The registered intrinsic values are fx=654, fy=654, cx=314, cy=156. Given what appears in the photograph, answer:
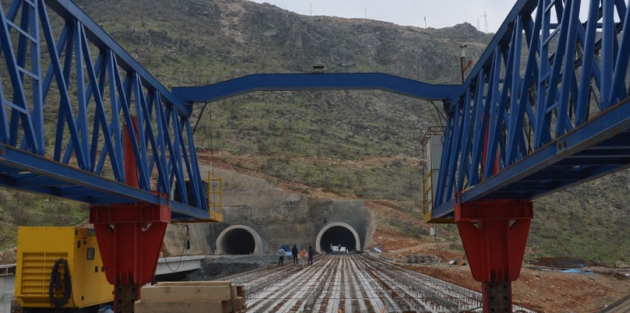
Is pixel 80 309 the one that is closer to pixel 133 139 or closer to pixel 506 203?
pixel 133 139

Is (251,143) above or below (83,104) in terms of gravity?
above

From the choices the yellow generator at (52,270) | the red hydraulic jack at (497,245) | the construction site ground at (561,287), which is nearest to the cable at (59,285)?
the yellow generator at (52,270)

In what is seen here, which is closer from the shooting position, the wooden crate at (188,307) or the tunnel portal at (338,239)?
the wooden crate at (188,307)

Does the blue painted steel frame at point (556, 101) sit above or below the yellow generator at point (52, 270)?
above

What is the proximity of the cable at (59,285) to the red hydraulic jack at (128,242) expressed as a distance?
1.25 m

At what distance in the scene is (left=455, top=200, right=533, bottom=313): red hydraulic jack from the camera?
16125mm

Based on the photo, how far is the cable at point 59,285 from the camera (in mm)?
17312

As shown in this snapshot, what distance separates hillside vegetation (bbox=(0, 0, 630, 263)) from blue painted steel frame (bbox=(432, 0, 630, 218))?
22845 mm

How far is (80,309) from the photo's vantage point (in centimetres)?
1820

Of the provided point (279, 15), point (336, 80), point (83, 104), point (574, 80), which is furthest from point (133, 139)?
point (279, 15)

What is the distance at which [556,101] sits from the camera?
11.8 metres

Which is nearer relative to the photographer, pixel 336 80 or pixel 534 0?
pixel 534 0

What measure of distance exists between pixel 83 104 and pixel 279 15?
152 metres

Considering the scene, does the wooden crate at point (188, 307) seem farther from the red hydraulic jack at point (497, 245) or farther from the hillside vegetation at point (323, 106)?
the hillside vegetation at point (323, 106)
